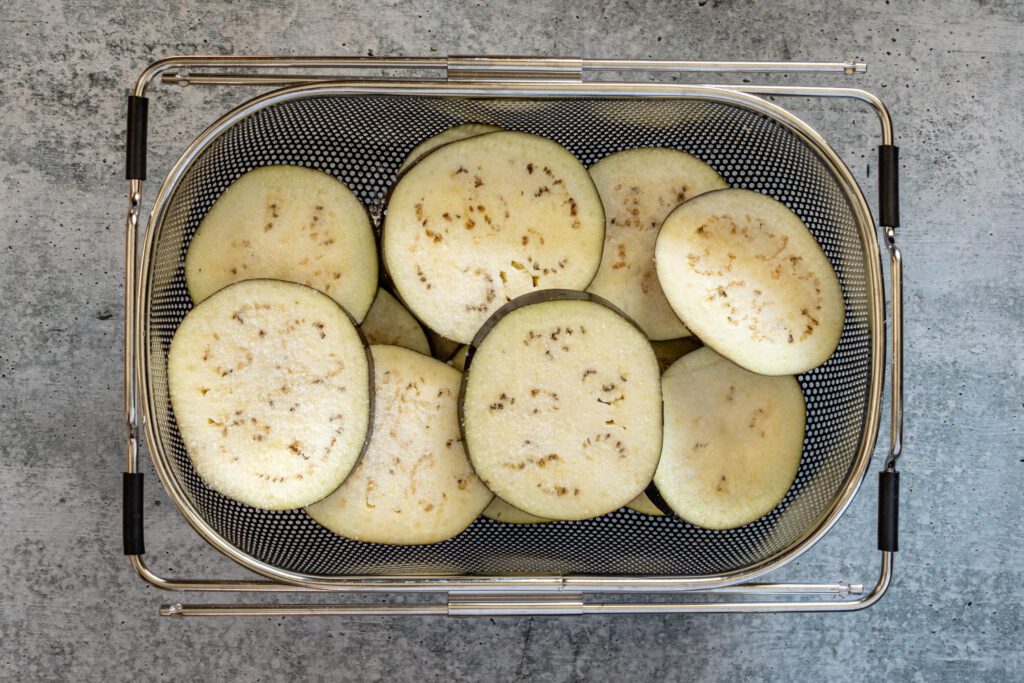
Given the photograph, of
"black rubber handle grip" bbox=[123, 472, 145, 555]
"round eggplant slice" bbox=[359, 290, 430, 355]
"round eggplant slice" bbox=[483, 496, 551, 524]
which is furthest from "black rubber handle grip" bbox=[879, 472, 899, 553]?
"black rubber handle grip" bbox=[123, 472, 145, 555]

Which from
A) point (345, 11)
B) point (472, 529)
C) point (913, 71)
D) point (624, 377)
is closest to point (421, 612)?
point (472, 529)

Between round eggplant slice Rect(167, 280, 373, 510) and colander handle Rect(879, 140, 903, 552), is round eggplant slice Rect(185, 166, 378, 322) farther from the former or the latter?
colander handle Rect(879, 140, 903, 552)

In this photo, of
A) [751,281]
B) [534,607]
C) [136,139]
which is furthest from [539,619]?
[136,139]

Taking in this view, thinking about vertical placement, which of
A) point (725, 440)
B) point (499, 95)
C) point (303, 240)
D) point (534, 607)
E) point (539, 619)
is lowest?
point (539, 619)

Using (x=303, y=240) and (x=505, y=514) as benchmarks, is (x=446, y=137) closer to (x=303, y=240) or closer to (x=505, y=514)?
(x=303, y=240)

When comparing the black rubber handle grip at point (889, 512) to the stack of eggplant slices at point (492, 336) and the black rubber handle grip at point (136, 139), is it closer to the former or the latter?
the stack of eggplant slices at point (492, 336)

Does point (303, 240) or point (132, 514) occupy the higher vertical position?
point (303, 240)
